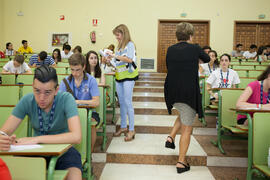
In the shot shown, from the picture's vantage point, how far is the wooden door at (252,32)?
9.77 m

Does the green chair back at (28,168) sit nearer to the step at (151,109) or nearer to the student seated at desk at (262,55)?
the step at (151,109)

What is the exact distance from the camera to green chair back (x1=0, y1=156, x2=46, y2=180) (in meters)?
1.12

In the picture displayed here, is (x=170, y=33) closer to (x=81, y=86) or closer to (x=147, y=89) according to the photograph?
(x=147, y=89)

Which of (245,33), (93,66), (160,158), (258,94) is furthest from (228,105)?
(245,33)

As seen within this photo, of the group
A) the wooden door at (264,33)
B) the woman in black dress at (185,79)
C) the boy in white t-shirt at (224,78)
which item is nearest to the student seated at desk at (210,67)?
the boy in white t-shirt at (224,78)

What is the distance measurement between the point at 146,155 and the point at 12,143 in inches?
67.1

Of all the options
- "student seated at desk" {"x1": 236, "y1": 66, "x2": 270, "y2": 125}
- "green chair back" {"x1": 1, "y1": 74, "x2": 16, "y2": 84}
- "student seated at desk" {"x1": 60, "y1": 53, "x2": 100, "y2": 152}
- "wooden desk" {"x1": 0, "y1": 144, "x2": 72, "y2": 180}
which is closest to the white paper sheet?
"wooden desk" {"x1": 0, "y1": 144, "x2": 72, "y2": 180}

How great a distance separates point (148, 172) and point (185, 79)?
970 mm

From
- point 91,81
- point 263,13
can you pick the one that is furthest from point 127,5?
point 91,81

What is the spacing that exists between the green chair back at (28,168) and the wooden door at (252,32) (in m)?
9.85

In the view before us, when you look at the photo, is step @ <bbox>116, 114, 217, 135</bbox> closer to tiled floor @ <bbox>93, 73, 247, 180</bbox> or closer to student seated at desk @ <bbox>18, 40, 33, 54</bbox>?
tiled floor @ <bbox>93, 73, 247, 180</bbox>

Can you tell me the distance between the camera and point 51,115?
158 centimetres

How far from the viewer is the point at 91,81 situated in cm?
259

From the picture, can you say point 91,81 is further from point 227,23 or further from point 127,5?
point 227,23
